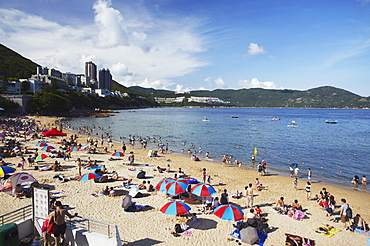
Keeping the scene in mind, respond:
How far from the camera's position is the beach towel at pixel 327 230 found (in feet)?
35.4

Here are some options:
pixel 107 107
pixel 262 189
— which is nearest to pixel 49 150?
pixel 262 189

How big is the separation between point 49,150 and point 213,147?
22.2 m

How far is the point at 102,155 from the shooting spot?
2688 cm

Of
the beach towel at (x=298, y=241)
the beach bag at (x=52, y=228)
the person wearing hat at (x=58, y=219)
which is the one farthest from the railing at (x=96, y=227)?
the beach towel at (x=298, y=241)

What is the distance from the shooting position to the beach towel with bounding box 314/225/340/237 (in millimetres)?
10777

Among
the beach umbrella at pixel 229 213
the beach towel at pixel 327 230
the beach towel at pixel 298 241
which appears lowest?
the beach towel at pixel 327 230

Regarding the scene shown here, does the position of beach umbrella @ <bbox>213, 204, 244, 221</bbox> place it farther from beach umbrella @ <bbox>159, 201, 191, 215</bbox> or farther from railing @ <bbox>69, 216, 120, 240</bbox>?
railing @ <bbox>69, 216, 120, 240</bbox>

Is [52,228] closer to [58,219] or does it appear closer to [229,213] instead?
[58,219]

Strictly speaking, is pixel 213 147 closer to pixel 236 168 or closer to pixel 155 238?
pixel 236 168

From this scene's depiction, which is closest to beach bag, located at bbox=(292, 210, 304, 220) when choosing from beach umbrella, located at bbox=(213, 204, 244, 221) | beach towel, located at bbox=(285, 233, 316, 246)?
beach towel, located at bbox=(285, 233, 316, 246)

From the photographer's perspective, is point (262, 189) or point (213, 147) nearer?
point (262, 189)

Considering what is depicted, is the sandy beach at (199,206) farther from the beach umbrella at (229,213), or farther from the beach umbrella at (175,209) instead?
the beach umbrella at (175,209)

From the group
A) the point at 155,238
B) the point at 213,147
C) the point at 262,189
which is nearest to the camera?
the point at 155,238

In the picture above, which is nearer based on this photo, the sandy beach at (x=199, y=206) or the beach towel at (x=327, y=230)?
the sandy beach at (x=199, y=206)
